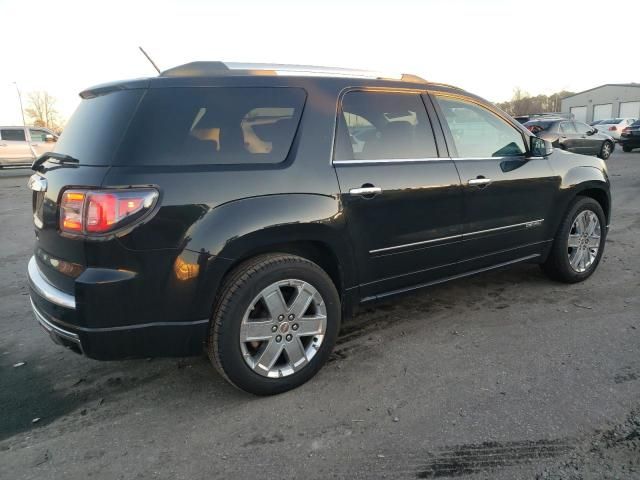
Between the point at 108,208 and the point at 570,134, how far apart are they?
17.0 metres

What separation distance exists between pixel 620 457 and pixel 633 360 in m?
1.11

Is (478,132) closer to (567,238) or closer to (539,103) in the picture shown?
(567,238)

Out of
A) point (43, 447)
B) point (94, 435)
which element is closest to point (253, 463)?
point (94, 435)

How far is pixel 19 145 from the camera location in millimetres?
19047

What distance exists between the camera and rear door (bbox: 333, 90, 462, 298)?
307 cm

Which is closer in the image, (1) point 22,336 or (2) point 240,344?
(2) point 240,344

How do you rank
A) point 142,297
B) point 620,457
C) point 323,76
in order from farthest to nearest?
1. point 323,76
2. point 142,297
3. point 620,457

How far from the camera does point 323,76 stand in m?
3.06

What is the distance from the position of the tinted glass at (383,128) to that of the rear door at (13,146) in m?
20.0

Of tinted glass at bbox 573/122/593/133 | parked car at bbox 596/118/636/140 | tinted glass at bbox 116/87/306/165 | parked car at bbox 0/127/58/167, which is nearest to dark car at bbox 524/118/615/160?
tinted glass at bbox 573/122/593/133

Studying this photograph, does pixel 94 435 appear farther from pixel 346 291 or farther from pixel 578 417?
pixel 578 417

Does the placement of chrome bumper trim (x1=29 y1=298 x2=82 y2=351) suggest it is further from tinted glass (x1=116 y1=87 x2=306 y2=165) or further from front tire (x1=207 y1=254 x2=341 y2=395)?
tinted glass (x1=116 y1=87 x2=306 y2=165)

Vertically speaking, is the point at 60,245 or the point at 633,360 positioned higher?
the point at 60,245

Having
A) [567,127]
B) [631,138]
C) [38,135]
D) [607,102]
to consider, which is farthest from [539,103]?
[38,135]
